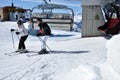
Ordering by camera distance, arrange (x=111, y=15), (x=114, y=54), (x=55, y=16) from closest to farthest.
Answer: (x=114, y=54) < (x=111, y=15) < (x=55, y=16)

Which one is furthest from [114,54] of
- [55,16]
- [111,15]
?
[55,16]

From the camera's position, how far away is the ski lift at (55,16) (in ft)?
93.9

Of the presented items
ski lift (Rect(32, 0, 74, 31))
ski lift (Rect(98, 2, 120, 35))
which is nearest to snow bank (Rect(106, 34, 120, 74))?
ski lift (Rect(98, 2, 120, 35))

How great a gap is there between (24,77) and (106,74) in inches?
92.5

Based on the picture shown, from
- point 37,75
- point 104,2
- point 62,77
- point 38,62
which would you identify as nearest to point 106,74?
point 62,77

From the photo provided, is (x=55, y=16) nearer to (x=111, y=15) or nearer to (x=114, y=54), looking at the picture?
(x=111, y=15)

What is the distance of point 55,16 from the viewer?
31047 millimetres

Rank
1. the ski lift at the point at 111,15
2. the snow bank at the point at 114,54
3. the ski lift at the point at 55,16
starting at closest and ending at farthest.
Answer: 1. the snow bank at the point at 114,54
2. the ski lift at the point at 111,15
3. the ski lift at the point at 55,16

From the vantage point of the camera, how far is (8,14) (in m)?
46.5

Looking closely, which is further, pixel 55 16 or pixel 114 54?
pixel 55 16

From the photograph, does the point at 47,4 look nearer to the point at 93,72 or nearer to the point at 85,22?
the point at 85,22

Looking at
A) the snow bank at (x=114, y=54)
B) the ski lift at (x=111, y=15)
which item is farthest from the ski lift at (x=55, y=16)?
the snow bank at (x=114, y=54)

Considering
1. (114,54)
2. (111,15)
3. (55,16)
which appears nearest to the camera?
(114,54)

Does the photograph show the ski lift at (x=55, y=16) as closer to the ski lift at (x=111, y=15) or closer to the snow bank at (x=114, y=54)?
the ski lift at (x=111, y=15)
